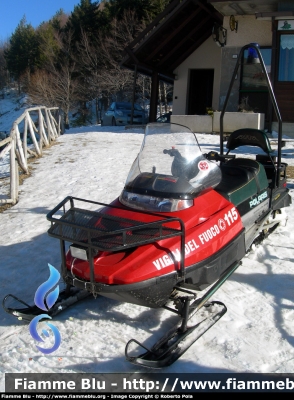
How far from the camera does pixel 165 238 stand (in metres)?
2.97

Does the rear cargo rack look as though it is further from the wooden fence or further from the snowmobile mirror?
the wooden fence

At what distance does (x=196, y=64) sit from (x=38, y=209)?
13133mm

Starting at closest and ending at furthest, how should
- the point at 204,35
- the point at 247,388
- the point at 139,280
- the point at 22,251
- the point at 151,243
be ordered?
the point at 247,388 → the point at 139,280 → the point at 151,243 → the point at 22,251 → the point at 204,35

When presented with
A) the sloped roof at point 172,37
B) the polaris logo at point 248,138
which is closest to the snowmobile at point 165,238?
the polaris logo at point 248,138

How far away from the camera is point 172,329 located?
3.12m

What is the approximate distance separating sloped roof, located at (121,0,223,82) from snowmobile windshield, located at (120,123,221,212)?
38.6 ft

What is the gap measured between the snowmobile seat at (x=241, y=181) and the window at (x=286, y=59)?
1043 cm

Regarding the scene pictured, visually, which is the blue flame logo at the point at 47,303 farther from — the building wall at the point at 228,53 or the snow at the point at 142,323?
the building wall at the point at 228,53

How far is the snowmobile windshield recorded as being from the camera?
344 cm

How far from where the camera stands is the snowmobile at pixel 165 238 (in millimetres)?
2939

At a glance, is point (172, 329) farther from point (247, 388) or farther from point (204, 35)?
point (204, 35)

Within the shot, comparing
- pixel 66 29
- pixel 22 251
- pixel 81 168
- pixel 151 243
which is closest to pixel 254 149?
pixel 81 168

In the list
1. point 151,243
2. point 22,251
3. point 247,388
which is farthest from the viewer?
point 22,251

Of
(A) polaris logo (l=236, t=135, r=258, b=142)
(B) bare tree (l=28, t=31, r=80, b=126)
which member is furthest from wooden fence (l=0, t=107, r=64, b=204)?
(B) bare tree (l=28, t=31, r=80, b=126)
